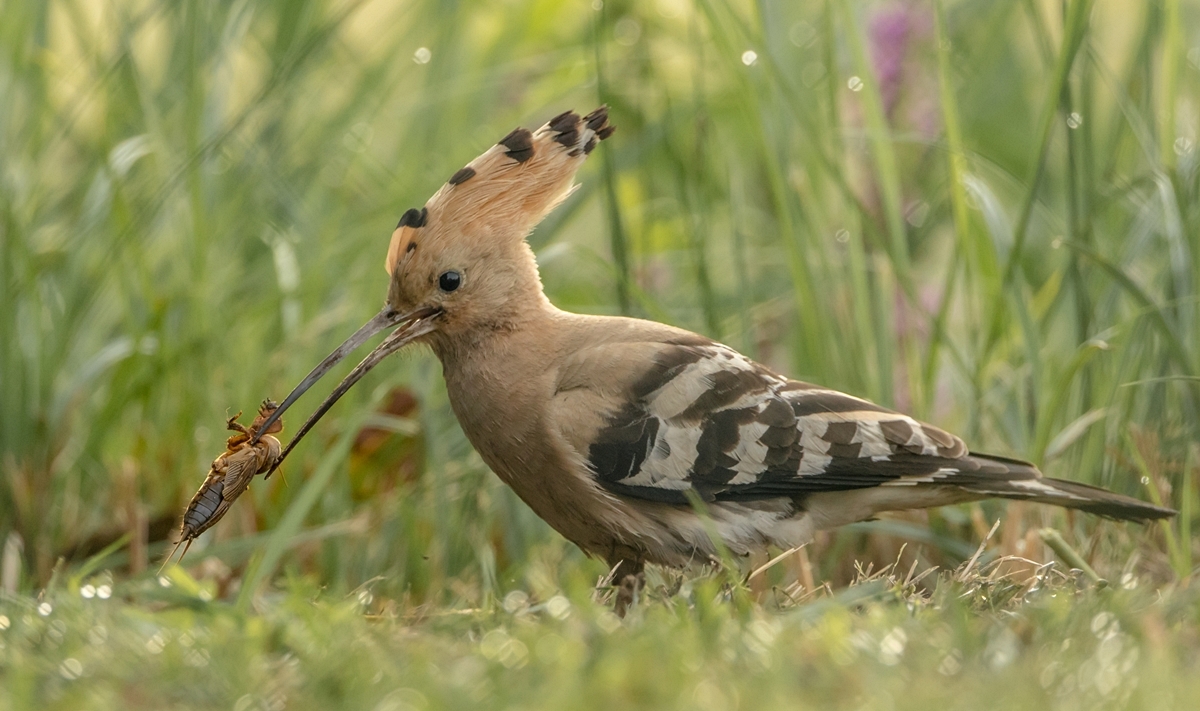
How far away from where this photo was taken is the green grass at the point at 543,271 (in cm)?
289

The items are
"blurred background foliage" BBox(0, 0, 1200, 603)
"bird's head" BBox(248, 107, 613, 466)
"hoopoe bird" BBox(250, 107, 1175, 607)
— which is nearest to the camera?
"hoopoe bird" BBox(250, 107, 1175, 607)

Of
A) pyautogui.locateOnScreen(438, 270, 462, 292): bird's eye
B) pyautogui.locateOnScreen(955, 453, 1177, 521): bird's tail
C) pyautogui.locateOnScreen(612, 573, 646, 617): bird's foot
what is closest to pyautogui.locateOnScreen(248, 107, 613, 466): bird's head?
pyautogui.locateOnScreen(438, 270, 462, 292): bird's eye

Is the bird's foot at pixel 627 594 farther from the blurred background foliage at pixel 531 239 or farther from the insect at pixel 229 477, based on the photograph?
the insect at pixel 229 477

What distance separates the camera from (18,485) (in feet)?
10.3

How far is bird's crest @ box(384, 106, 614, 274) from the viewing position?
2.85 m

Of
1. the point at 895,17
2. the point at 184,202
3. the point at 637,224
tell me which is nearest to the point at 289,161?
the point at 184,202

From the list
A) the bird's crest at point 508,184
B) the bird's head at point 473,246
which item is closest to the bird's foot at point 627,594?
the bird's head at point 473,246

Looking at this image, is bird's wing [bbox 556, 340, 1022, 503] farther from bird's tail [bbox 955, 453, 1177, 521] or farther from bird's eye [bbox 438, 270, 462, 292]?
bird's eye [bbox 438, 270, 462, 292]

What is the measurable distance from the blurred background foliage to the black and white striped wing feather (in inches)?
12.3

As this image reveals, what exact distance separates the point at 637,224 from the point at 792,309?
68 cm

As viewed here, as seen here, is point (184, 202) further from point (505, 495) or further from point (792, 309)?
point (792, 309)

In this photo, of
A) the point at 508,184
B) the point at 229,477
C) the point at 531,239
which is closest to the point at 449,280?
the point at 508,184

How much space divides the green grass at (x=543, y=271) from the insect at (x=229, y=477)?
0.36ft

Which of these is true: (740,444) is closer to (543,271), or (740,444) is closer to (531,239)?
(531,239)
